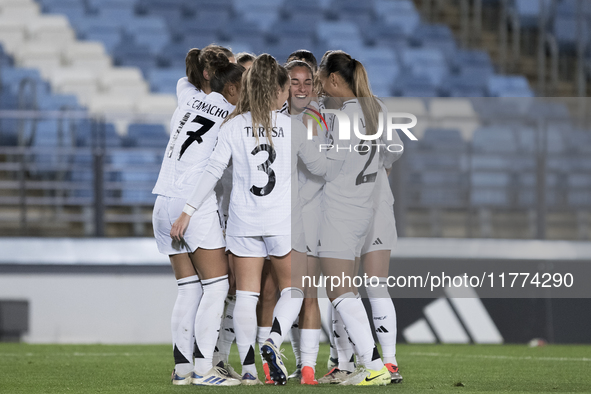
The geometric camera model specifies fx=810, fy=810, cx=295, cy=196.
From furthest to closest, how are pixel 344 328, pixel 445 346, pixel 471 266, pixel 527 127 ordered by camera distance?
pixel 527 127, pixel 445 346, pixel 471 266, pixel 344 328

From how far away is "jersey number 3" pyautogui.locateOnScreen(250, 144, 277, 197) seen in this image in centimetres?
351

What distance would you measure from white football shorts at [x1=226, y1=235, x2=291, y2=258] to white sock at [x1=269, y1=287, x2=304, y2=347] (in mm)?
182

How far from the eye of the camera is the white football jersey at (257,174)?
11.5 feet

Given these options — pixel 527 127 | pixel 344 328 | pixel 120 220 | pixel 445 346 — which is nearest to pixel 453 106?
pixel 527 127

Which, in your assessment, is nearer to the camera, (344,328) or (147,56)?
(344,328)

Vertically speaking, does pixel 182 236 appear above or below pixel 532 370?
above

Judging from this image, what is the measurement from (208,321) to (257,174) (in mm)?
705

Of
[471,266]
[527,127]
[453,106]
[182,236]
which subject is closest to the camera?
[182,236]

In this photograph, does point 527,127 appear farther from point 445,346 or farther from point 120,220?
point 120,220

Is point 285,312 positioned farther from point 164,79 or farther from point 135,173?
point 164,79

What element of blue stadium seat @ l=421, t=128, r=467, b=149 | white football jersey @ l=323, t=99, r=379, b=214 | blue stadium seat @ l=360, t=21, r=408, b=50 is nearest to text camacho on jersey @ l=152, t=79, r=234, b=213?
white football jersey @ l=323, t=99, r=379, b=214

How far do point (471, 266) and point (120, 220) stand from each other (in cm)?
316

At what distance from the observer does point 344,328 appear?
12.9ft

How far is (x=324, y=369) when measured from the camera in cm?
451
